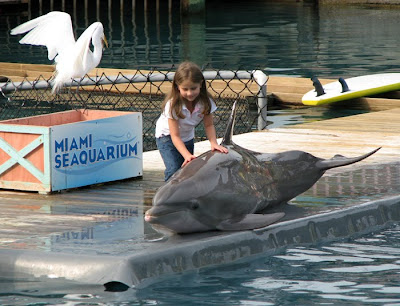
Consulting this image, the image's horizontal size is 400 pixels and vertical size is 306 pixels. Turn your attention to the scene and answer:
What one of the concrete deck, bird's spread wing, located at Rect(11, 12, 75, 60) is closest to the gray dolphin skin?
the concrete deck

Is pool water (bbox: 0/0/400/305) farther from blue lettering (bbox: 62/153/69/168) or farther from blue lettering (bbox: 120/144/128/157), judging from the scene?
blue lettering (bbox: 62/153/69/168)

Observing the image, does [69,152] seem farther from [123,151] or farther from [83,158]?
[123,151]

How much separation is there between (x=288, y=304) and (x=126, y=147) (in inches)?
136

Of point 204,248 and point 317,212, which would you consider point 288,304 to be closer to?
point 204,248

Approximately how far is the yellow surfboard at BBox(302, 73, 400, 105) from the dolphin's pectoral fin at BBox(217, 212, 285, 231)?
910 cm

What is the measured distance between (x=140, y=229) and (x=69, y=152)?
1.75 m

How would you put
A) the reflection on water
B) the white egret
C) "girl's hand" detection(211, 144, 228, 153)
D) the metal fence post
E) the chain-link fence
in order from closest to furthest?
"girl's hand" detection(211, 144, 228, 153) < the white egret < the metal fence post < the chain-link fence < the reflection on water

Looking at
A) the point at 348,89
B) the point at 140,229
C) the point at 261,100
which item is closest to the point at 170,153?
the point at 140,229

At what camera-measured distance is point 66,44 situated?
456 inches

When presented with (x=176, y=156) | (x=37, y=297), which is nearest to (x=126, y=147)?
(x=176, y=156)

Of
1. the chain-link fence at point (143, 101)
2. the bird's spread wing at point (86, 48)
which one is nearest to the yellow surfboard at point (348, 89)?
the chain-link fence at point (143, 101)

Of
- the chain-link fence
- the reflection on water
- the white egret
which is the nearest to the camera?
the white egret

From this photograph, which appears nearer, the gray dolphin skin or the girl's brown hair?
the gray dolphin skin

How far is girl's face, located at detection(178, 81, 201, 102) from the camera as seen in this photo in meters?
7.66
